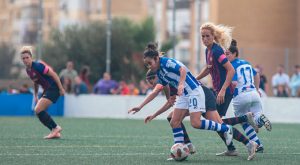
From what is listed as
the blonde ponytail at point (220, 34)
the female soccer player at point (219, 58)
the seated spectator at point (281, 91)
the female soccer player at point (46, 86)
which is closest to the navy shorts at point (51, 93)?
the female soccer player at point (46, 86)

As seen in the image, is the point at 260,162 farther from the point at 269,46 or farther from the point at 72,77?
the point at 269,46

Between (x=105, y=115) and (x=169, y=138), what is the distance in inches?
490

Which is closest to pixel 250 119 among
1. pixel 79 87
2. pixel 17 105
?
pixel 79 87

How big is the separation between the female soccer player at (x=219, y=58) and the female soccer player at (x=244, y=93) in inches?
25.9

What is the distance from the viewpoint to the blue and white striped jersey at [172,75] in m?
13.1

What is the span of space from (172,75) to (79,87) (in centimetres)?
1844

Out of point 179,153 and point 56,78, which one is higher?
point 56,78

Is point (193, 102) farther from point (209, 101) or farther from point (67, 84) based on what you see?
point (67, 84)

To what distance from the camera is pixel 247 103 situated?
1484cm

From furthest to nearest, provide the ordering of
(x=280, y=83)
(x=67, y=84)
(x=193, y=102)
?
(x=280, y=83) < (x=67, y=84) < (x=193, y=102)

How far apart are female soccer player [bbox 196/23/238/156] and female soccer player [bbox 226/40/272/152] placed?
66 cm

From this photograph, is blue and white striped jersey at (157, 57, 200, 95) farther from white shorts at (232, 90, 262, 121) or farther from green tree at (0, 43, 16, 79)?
green tree at (0, 43, 16, 79)

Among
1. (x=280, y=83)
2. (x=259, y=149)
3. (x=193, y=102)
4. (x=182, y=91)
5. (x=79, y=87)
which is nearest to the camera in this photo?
(x=182, y=91)

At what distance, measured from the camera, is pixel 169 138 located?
743 inches
